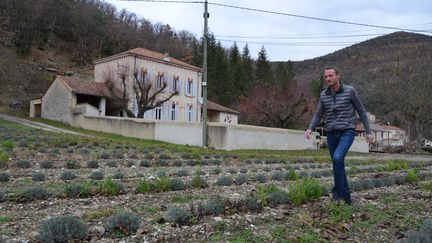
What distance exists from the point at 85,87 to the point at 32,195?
33115 mm

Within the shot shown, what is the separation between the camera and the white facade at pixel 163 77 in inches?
1512

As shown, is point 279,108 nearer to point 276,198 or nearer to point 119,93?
point 119,93

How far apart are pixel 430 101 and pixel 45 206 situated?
112ft

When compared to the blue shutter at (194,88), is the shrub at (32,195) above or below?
below

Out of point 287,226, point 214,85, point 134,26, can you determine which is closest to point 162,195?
point 287,226

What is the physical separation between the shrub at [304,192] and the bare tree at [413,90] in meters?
31.3

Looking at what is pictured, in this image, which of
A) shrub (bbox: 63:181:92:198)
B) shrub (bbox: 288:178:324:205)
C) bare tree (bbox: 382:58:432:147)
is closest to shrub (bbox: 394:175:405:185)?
shrub (bbox: 288:178:324:205)

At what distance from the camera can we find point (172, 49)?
7306cm

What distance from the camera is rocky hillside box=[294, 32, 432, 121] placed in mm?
33062

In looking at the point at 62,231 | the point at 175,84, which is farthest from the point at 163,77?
the point at 62,231

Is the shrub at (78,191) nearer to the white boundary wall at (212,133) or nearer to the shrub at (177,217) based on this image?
the shrub at (177,217)

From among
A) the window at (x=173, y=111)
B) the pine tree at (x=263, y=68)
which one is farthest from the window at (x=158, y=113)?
the pine tree at (x=263, y=68)

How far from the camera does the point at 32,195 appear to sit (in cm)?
532

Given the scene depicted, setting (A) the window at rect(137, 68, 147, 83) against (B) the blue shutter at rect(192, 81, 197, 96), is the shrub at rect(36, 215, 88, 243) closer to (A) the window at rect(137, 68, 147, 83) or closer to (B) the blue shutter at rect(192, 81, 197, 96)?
(A) the window at rect(137, 68, 147, 83)
